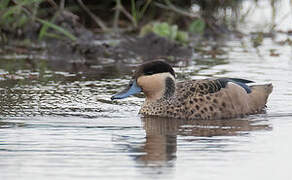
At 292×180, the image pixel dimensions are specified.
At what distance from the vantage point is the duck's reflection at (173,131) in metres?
6.64

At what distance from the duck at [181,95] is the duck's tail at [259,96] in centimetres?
16

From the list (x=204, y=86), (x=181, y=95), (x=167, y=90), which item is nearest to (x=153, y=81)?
(x=167, y=90)

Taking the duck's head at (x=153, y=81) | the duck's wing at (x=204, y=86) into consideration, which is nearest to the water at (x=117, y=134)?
the duck's head at (x=153, y=81)

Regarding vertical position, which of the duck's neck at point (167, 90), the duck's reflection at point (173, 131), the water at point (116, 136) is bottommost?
the duck's reflection at point (173, 131)

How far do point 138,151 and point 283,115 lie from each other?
2.58 m

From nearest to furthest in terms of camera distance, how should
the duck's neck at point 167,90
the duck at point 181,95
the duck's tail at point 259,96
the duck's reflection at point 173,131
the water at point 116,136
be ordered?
1. the water at point 116,136
2. the duck's reflection at point 173,131
3. the duck at point 181,95
4. the duck's neck at point 167,90
5. the duck's tail at point 259,96

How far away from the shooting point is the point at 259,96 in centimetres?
923

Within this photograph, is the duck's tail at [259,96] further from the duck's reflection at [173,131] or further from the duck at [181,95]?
the duck's reflection at [173,131]

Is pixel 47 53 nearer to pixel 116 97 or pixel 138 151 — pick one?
pixel 116 97

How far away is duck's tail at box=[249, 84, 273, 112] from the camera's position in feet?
29.9

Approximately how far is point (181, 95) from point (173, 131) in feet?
3.13

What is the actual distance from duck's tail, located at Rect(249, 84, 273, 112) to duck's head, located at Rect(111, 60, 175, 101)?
1050 mm

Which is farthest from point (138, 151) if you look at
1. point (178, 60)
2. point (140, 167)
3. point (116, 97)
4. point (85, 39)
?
point (85, 39)

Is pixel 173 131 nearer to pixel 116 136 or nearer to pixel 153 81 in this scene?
pixel 116 136
